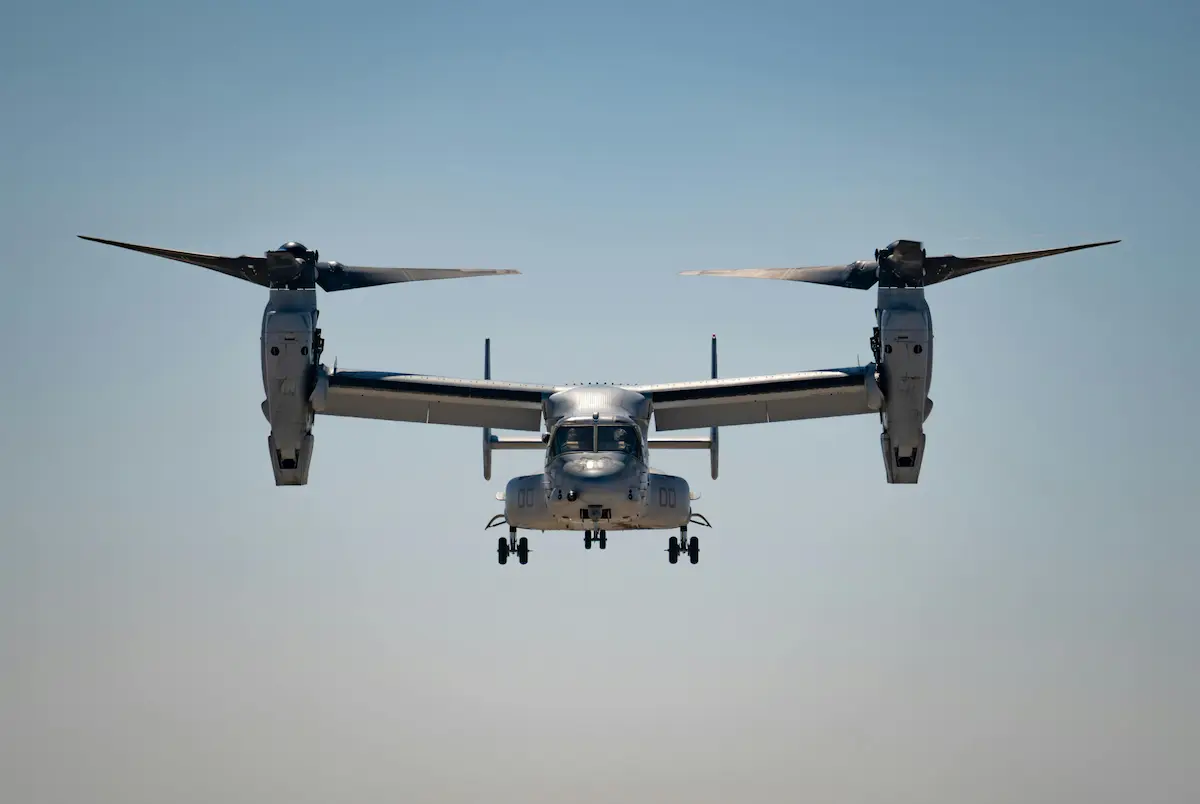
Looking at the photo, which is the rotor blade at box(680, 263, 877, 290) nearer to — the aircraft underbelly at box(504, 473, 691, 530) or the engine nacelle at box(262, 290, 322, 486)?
the aircraft underbelly at box(504, 473, 691, 530)

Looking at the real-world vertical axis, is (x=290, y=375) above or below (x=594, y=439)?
above

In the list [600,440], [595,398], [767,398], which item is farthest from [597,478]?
[767,398]

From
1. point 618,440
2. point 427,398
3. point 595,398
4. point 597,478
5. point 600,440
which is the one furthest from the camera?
point 427,398

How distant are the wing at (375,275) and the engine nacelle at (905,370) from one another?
7923mm

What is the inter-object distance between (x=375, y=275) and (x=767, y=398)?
8.81 metres

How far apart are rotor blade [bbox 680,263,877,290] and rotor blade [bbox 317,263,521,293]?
201 inches

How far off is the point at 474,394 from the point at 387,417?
2.18m

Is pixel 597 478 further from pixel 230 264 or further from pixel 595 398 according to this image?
pixel 230 264

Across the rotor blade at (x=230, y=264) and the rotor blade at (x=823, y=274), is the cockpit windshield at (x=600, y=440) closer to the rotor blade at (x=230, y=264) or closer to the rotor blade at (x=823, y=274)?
the rotor blade at (x=823, y=274)

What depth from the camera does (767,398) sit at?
40812 mm

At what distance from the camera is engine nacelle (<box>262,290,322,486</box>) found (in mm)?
38188

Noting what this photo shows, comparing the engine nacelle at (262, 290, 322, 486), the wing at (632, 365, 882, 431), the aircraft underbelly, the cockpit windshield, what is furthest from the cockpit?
the engine nacelle at (262, 290, 322, 486)

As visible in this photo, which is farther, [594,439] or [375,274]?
→ [375,274]

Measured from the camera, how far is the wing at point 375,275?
4040 cm
